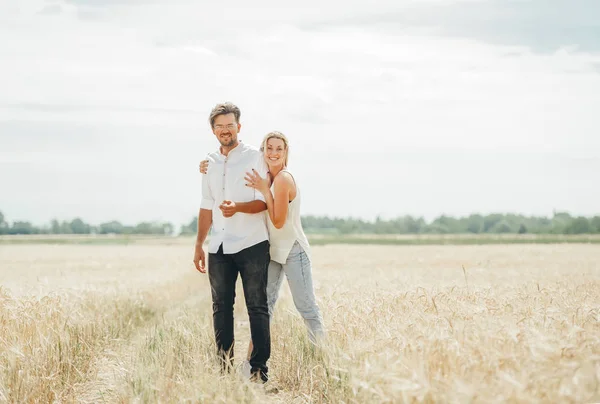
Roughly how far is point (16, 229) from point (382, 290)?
10634cm

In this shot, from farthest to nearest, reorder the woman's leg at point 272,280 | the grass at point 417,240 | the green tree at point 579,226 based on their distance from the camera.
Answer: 1. the green tree at point 579,226
2. the grass at point 417,240
3. the woman's leg at point 272,280

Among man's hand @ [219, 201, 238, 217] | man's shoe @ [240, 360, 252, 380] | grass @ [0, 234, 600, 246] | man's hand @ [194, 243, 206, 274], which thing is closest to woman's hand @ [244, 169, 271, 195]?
man's hand @ [219, 201, 238, 217]

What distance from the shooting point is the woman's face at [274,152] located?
570cm

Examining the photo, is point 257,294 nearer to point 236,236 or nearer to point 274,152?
point 236,236

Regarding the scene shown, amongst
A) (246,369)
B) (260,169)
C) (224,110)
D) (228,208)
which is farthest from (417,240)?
(228,208)

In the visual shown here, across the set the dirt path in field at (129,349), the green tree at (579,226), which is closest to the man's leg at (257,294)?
the dirt path in field at (129,349)

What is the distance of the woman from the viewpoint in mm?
5645

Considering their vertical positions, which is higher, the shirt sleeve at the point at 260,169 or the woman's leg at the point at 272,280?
the shirt sleeve at the point at 260,169

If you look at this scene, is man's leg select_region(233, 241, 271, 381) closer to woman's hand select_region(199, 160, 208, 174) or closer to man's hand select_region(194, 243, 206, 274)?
man's hand select_region(194, 243, 206, 274)

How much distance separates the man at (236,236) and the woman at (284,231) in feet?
0.40

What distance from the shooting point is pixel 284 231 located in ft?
19.4

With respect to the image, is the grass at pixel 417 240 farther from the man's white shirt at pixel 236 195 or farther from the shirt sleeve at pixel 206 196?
the man's white shirt at pixel 236 195

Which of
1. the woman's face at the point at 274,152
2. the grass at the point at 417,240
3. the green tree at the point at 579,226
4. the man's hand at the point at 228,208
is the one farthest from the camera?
the green tree at the point at 579,226

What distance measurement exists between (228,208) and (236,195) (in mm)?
355
